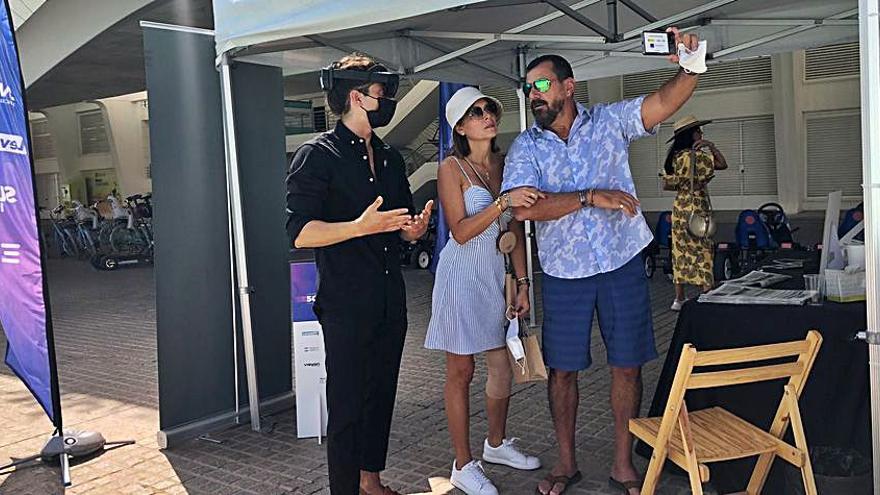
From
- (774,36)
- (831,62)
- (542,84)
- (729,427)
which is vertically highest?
(831,62)

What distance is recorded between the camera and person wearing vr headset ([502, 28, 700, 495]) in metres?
3.34

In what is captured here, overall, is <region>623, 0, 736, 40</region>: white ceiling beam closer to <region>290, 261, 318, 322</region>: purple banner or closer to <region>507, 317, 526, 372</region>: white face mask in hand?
<region>507, 317, 526, 372</region>: white face mask in hand

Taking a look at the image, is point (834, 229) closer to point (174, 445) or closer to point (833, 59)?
point (174, 445)

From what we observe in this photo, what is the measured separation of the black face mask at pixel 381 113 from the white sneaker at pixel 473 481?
1.64 m

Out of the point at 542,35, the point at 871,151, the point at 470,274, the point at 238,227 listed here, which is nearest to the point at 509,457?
the point at 470,274

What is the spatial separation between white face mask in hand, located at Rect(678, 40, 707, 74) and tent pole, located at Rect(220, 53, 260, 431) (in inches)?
100

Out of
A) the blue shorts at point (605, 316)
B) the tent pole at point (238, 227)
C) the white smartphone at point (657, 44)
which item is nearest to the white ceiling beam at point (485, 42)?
the tent pole at point (238, 227)

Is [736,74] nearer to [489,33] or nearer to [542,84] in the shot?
[489,33]

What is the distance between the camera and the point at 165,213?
4562 millimetres

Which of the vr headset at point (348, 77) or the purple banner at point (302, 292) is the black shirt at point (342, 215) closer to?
the vr headset at point (348, 77)

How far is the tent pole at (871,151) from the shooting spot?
263 cm

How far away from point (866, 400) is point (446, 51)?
385cm

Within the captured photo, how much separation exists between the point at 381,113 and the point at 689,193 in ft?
16.5

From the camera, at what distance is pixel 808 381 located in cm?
326
